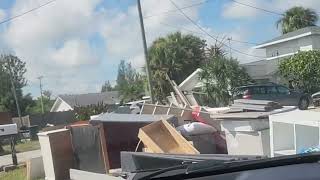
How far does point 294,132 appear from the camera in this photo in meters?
8.45

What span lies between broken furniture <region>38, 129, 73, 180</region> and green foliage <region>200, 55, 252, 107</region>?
69.9 ft

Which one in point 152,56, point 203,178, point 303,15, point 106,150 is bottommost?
point 106,150

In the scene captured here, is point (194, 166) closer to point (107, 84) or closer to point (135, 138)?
point (135, 138)

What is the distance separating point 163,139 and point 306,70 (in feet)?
73.4

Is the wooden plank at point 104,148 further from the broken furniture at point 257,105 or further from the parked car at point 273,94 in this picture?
the parked car at point 273,94

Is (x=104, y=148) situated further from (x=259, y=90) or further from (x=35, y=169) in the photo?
(x=259, y=90)

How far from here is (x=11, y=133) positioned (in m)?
19.2

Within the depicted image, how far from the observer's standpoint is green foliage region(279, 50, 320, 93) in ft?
103

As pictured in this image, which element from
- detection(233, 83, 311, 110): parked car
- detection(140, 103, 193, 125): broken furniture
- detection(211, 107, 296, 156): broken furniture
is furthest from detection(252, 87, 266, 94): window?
detection(211, 107, 296, 156): broken furniture

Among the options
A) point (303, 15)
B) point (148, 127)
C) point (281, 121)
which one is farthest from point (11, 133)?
point (303, 15)

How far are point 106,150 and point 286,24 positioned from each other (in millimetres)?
41066

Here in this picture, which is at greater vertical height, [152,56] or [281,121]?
[152,56]

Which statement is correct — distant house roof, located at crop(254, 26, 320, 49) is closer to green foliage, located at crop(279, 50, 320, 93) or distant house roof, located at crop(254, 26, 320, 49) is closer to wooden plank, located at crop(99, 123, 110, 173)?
green foliage, located at crop(279, 50, 320, 93)

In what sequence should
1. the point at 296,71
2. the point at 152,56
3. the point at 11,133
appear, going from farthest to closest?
the point at 152,56, the point at 296,71, the point at 11,133
